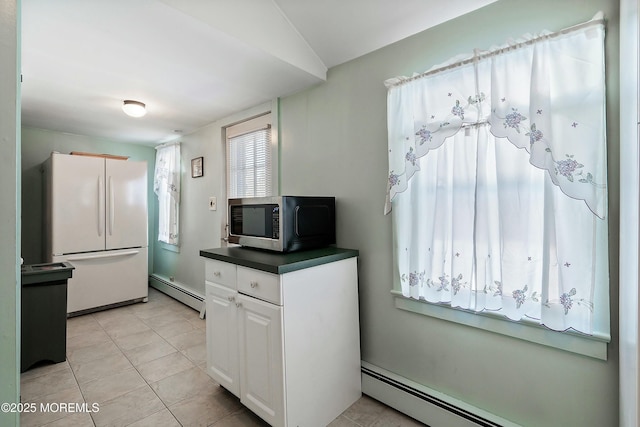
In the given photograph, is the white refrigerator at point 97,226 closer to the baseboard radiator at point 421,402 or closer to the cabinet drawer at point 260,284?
the cabinet drawer at point 260,284

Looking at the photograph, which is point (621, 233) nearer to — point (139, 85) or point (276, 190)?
point (276, 190)

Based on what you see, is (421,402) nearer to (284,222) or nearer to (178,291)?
(284,222)

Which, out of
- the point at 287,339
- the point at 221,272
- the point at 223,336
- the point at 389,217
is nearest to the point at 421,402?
the point at 287,339

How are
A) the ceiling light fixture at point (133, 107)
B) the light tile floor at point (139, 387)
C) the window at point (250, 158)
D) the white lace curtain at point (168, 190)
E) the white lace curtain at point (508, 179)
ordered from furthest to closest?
the white lace curtain at point (168, 190)
the window at point (250, 158)
the ceiling light fixture at point (133, 107)
the light tile floor at point (139, 387)
the white lace curtain at point (508, 179)

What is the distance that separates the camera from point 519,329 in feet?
4.61

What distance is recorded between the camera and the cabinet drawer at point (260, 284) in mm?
1505

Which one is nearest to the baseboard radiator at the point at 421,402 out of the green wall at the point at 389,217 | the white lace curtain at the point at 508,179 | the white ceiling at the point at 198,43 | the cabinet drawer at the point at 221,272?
the green wall at the point at 389,217

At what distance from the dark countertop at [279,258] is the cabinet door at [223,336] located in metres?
0.21

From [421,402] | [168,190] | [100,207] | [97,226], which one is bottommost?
[421,402]

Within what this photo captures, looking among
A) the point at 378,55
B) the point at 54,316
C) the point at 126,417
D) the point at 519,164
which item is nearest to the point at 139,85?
the point at 378,55

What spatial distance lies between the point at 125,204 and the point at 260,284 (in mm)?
3091

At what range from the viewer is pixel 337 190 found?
85.4 inches

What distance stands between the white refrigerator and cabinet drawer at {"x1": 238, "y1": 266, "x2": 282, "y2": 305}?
2827 mm

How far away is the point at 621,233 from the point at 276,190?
2.15m
